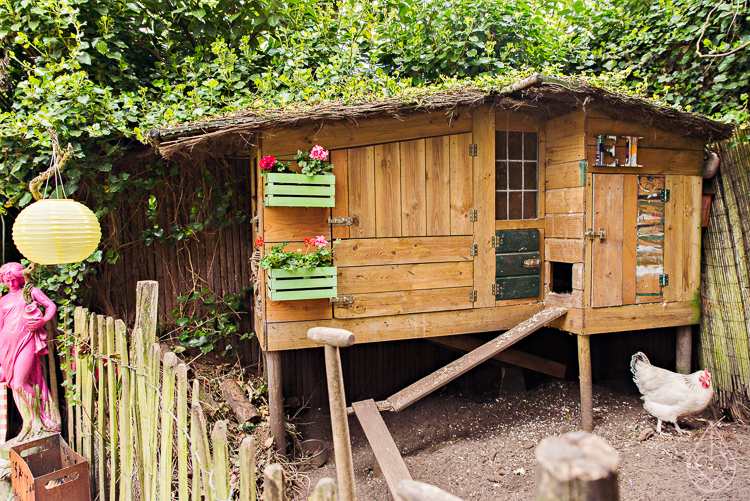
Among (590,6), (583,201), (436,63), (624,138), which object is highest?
(590,6)

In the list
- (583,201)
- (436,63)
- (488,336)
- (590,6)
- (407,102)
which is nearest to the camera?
(407,102)

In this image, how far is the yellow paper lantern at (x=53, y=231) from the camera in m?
3.07

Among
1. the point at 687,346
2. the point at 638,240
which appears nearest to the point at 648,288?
the point at 638,240

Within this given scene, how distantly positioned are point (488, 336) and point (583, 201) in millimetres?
2017

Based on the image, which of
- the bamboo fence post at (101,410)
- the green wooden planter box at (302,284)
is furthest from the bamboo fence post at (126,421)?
the green wooden planter box at (302,284)

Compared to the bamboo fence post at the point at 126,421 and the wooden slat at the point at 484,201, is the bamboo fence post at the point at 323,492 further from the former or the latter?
the wooden slat at the point at 484,201

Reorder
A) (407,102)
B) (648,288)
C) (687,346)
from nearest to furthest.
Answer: (407,102) < (648,288) < (687,346)

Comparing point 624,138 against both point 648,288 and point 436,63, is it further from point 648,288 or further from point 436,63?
point 436,63

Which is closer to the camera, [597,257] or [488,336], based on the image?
[597,257]

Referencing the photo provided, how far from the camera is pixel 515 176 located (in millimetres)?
4660

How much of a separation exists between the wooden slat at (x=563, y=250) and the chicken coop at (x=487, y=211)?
→ 1cm

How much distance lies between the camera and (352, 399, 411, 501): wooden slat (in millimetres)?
3525

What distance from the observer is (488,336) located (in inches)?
214

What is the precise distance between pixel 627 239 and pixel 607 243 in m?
0.27
